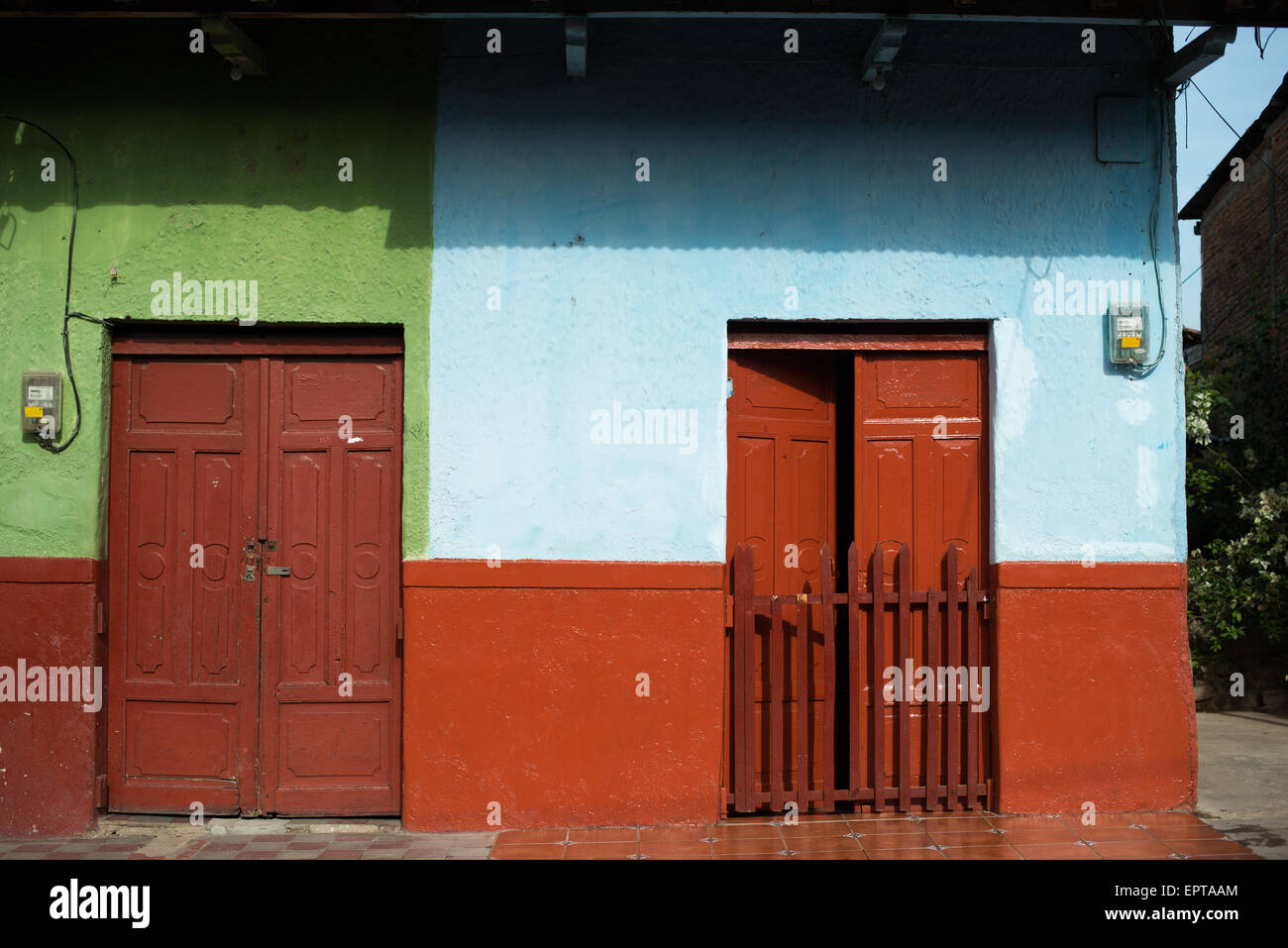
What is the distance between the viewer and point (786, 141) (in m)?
5.62

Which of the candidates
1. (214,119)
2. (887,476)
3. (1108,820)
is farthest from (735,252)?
(1108,820)

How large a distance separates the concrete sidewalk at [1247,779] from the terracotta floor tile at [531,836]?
3360 millimetres

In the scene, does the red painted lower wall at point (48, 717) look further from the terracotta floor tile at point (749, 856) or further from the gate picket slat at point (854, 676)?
the gate picket slat at point (854, 676)

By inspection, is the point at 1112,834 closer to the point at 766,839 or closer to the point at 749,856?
the point at 766,839

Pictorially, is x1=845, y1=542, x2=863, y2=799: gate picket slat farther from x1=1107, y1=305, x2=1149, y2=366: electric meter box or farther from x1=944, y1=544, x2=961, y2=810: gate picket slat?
x1=1107, y1=305, x2=1149, y2=366: electric meter box

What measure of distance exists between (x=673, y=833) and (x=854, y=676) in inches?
50.0

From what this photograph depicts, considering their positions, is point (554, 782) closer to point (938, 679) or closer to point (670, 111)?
point (938, 679)

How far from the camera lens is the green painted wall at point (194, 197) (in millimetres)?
5457

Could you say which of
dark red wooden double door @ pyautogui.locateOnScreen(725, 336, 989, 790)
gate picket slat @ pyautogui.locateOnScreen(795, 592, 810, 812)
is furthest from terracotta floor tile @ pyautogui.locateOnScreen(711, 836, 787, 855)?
dark red wooden double door @ pyautogui.locateOnScreen(725, 336, 989, 790)

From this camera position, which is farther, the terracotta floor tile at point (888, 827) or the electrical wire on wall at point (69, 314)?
the electrical wire on wall at point (69, 314)

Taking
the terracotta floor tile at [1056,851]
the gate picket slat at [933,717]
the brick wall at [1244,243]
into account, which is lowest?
the terracotta floor tile at [1056,851]

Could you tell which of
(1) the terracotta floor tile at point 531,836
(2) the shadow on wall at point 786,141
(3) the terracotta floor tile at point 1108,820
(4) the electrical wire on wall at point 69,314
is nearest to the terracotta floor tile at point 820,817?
(3) the terracotta floor tile at point 1108,820

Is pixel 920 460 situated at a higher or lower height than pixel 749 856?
higher

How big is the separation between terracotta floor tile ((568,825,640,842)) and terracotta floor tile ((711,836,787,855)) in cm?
44
